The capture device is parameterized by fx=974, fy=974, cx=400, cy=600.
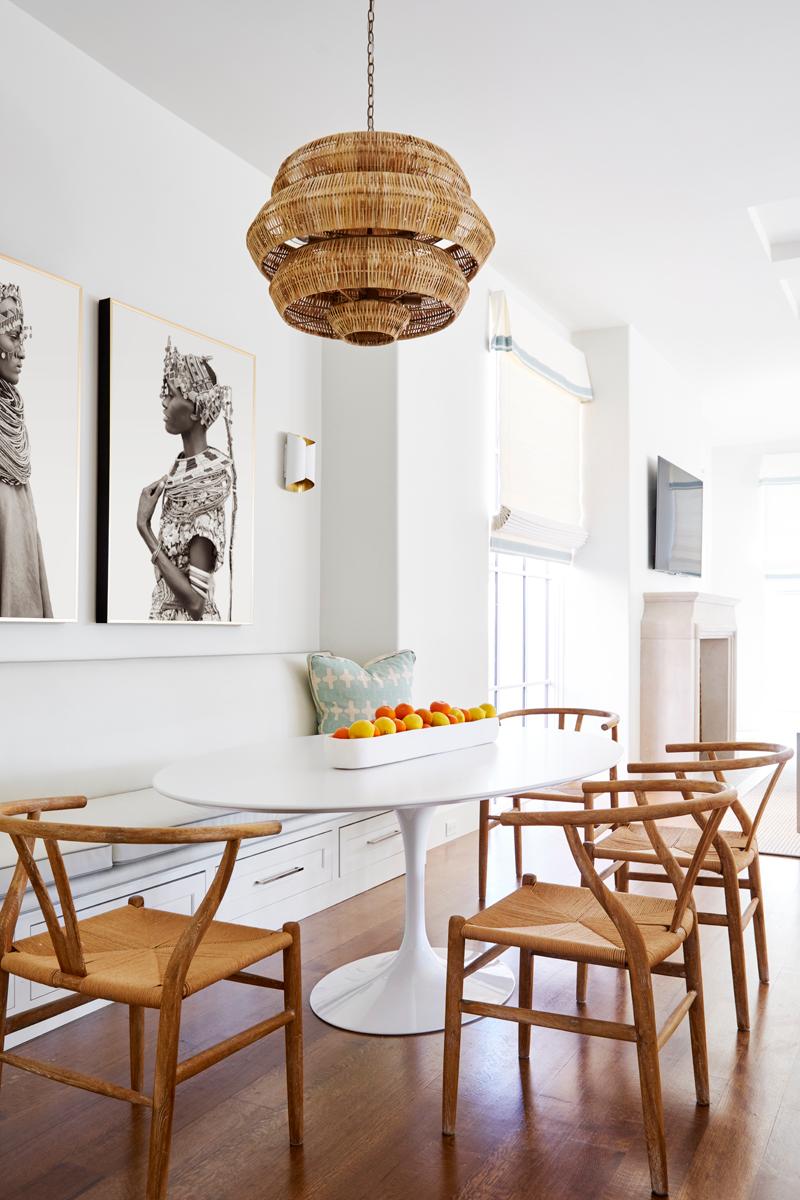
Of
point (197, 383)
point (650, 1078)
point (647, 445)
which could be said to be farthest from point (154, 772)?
point (647, 445)

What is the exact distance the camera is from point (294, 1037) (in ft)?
6.30

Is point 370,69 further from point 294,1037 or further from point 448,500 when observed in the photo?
point 448,500

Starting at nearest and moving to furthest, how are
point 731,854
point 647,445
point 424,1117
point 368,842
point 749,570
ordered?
point 424,1117, point 731,854, point 368,842, point 647,445, point 749,570

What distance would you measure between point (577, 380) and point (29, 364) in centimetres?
411

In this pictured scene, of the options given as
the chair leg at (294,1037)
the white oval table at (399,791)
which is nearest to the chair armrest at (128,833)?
the white oval table at (399,791)

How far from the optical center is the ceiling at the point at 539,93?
3088mm

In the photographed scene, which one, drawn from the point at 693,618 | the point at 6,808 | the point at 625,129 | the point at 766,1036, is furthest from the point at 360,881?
the point at 693,618

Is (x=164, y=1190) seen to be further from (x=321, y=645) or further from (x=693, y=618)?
(x=693, y=618)

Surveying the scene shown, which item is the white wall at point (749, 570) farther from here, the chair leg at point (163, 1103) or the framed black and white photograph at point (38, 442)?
the chair leg at point (163, 1103)

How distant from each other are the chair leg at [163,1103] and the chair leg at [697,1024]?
1.07 m

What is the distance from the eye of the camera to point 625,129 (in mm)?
3803

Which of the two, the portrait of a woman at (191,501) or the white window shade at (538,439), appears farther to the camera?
the white window shade at (538,439)

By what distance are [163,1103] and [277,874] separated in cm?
167

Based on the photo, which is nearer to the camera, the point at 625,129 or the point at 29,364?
the point at 29,364
